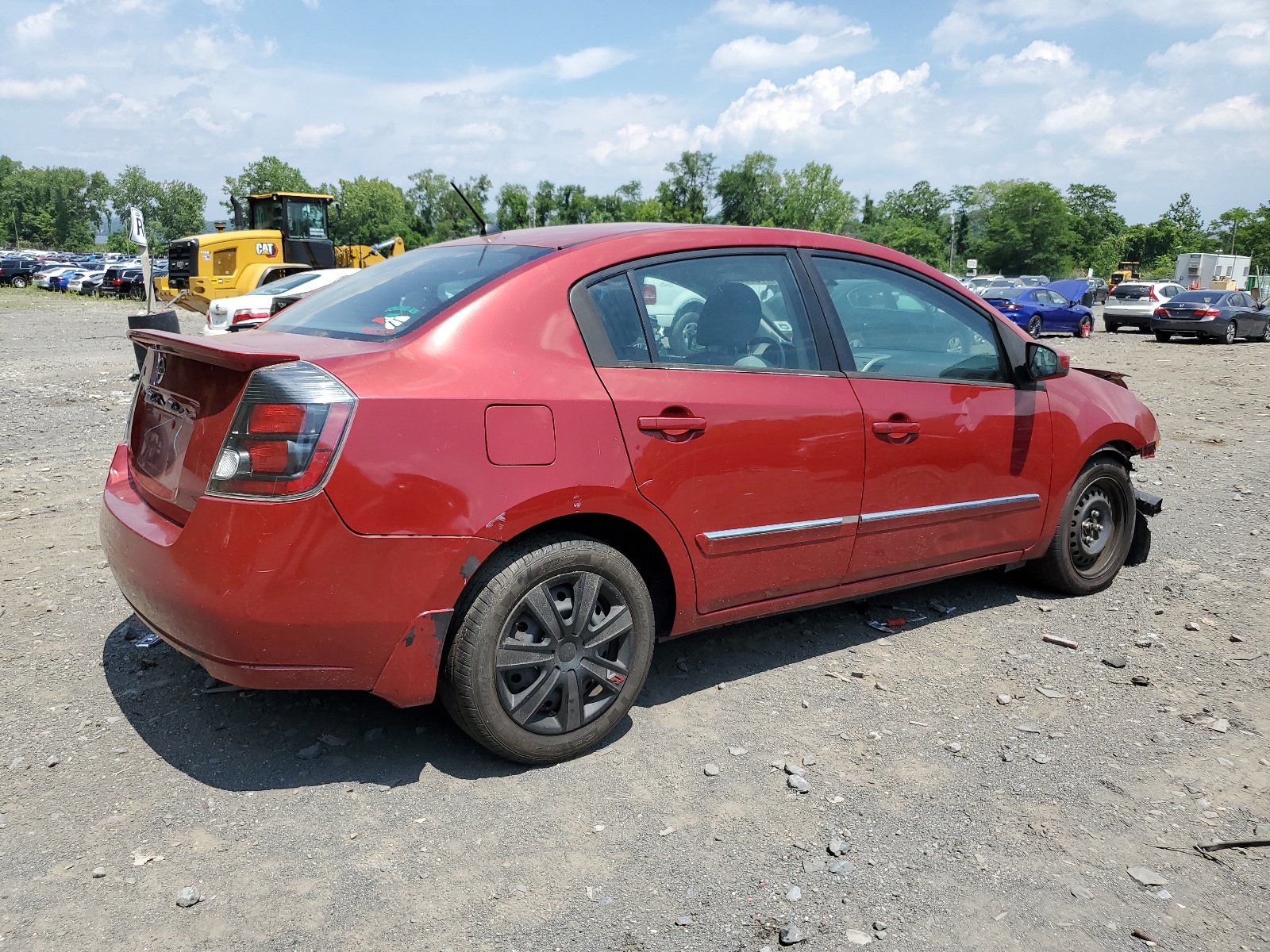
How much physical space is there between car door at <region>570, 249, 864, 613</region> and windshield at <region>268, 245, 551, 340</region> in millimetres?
374

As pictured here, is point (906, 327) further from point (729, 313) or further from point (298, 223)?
point (298, 223)

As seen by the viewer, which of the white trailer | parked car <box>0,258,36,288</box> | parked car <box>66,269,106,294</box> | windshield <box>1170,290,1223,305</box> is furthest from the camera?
the white trailer

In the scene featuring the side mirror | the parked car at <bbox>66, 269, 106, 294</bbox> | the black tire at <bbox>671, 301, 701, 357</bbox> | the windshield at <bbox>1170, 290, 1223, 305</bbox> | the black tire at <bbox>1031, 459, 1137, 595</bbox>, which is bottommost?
the black tire at <bbox>1031, 459, 1137, 595</bbox>

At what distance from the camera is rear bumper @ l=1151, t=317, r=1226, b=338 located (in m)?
26.7

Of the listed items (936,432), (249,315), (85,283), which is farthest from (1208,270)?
(936,432)

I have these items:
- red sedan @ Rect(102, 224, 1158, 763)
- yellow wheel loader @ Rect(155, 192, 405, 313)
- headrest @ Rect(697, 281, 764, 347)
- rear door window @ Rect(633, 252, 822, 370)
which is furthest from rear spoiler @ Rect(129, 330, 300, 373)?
yellow wheel loader @ Rect(155, 192, 405, 313)

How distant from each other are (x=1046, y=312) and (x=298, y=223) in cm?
2101

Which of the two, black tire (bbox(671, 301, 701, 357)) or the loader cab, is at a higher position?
the loader cab

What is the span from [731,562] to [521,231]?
150 centimetres

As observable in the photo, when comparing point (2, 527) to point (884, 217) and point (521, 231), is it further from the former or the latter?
point (884, 217)

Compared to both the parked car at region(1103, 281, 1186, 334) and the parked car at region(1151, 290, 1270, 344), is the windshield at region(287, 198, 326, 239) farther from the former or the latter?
the parked car at region(1103, 281, 1186, 334)

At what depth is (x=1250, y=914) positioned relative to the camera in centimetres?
262

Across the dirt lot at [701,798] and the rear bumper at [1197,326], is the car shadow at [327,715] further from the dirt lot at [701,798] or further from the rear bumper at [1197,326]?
the rear bumper at [1197,326]

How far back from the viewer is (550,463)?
3086mm
